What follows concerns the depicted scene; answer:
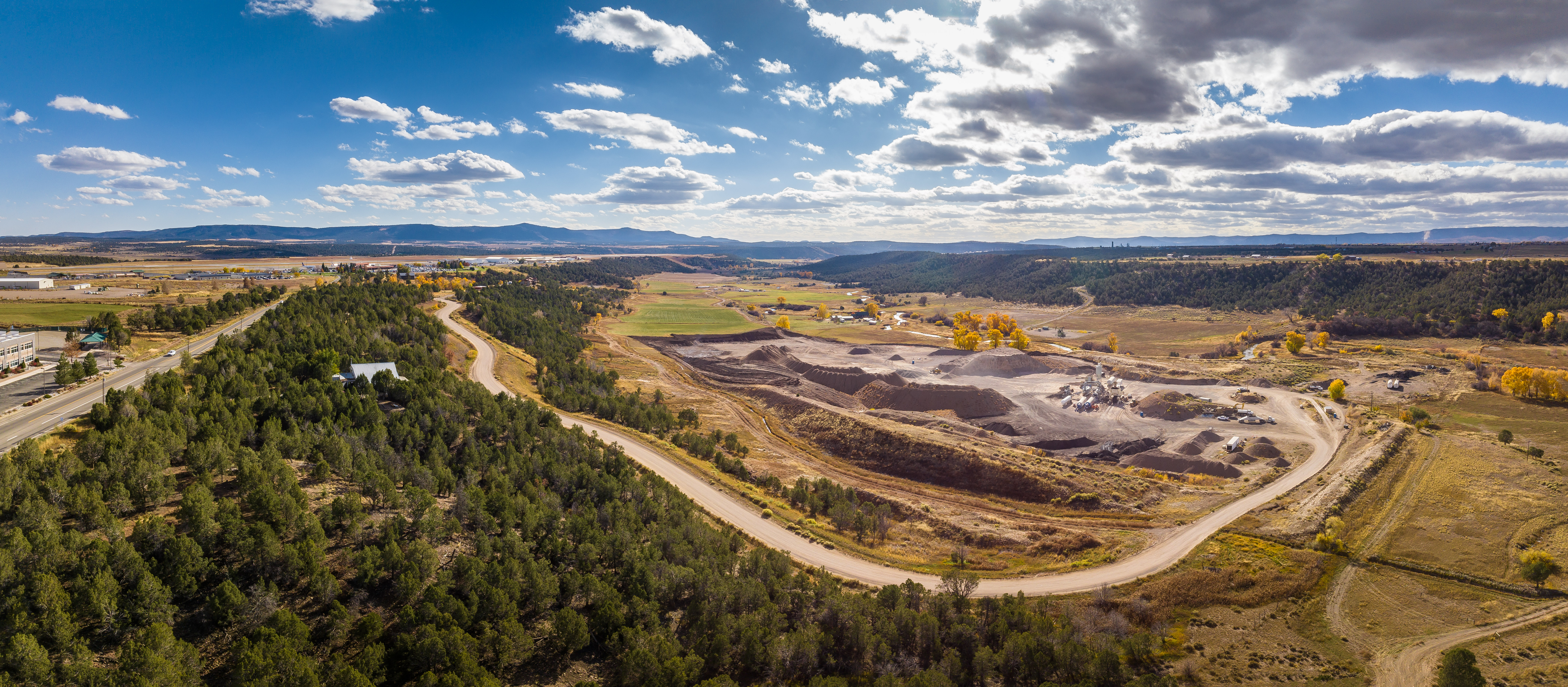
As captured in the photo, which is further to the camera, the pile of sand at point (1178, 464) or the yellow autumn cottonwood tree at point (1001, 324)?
the yellow autumn cottonwood tree at point (1001, 324)

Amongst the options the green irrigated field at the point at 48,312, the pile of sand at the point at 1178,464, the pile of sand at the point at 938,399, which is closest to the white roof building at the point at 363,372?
the green irrigated field at the point at 48,312

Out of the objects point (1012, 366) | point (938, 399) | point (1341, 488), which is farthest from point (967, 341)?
point (1341, 488)

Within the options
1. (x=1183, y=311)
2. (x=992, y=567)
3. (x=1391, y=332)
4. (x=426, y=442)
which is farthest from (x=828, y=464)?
(x=1183, y=311)

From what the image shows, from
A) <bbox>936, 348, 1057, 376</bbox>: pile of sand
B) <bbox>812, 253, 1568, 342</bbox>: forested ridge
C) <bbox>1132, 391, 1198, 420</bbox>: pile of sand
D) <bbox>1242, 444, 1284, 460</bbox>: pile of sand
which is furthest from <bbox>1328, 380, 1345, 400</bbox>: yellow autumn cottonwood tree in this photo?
<bbox>812, 253, 1568, 342</bbox>: forested ridge

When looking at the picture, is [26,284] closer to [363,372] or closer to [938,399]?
[363,372]

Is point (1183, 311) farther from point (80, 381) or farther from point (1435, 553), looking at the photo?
point (80, 381)

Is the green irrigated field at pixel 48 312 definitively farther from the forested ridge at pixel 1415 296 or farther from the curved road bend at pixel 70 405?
the forested ridge at pixel 1415 296

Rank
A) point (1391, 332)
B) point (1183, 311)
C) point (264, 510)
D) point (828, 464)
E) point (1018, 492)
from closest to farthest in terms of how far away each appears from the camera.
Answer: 1. point (264, 510)
2. point (1018, 492)
3. point (828, 464)
4. point (1391, 332)
5. point (1183, 311)

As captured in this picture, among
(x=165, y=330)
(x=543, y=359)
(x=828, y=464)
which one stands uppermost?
(x=165, y=330)
